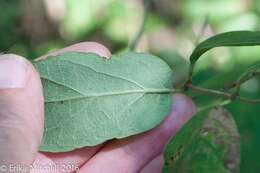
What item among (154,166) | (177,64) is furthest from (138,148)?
(177,64)

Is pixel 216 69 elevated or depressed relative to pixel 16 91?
depressed

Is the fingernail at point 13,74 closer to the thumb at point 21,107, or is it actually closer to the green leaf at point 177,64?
the thumb at point 21,107

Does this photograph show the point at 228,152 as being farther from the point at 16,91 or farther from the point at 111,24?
the point at 111,24

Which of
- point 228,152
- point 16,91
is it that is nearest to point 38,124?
point 16,91

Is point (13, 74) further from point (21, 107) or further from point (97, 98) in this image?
point (97, 98)

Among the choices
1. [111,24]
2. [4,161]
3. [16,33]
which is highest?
[4,161]

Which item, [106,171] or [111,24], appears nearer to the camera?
[106,171]

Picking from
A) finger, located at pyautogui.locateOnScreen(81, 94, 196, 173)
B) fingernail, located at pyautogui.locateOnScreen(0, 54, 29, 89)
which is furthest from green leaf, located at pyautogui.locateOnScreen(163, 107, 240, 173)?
fingernail, located at pyautogui.locateOnScreen(0, 54, 29, 89)
